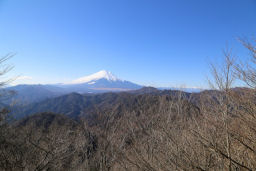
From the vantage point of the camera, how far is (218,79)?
3490 mm

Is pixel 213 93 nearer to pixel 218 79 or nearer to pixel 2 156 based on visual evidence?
pixel 218 79

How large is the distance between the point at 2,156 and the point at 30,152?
1.75 metres

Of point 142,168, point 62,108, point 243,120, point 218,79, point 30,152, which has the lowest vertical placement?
point 62,108

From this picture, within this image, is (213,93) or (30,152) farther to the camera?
(30,152)

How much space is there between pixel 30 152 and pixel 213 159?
9.20m

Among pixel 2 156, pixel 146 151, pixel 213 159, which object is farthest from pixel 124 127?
pixel 2 156

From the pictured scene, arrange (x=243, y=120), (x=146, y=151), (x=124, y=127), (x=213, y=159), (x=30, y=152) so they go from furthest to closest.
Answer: (x=30, y=152) < (x=124, y=127) < (x=146, y=151) < (x=243, y=120) < (x=213, y=159)

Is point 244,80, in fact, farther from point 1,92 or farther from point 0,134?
point 0,134

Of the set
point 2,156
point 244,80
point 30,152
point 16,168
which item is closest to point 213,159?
point 244,80

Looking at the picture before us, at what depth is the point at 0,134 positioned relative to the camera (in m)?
7.69

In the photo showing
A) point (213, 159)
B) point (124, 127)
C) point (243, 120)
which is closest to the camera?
point (213, 159)

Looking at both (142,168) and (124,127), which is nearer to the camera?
(142,168)

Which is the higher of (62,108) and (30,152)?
(30,152)

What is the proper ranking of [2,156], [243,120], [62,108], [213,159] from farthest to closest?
[62,108] < [2,156] < [243,120] < [213,159]
